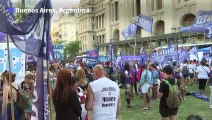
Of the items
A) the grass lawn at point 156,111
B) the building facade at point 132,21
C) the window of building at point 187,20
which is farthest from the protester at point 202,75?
the window of building at point 187,20

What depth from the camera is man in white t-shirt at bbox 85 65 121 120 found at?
5594 millimetres

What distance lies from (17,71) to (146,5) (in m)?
45.8

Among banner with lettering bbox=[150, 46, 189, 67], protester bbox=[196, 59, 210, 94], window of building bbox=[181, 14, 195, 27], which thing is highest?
window of building bbox=[181, 14, 195, 27]

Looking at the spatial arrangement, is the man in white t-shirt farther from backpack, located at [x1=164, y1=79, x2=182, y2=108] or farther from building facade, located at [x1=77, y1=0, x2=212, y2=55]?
building facade, located at [x1=77, y1=0, x2=212, y2=55]

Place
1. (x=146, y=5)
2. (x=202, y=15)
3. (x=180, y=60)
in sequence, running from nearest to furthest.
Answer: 1. (x=202, y=15)
2. (x=180, y=60)
3. (x=146, y=5)

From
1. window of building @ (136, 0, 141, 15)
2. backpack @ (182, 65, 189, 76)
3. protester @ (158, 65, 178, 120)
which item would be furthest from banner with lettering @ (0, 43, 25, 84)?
window of building @ (136, 0, 141, 15)

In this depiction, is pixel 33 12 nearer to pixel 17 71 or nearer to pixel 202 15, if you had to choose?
pixel 17 71

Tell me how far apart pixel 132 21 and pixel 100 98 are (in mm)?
58978

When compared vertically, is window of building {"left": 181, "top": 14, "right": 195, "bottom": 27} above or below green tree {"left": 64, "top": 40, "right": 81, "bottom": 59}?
above

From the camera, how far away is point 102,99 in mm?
5621

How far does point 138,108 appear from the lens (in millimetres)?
13742

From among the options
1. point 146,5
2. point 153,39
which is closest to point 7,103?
point 153,39

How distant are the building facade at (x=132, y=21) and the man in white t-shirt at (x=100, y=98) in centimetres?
2019

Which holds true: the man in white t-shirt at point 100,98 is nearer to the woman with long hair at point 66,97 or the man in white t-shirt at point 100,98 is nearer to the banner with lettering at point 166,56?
the woman with long hair at point 66,97
